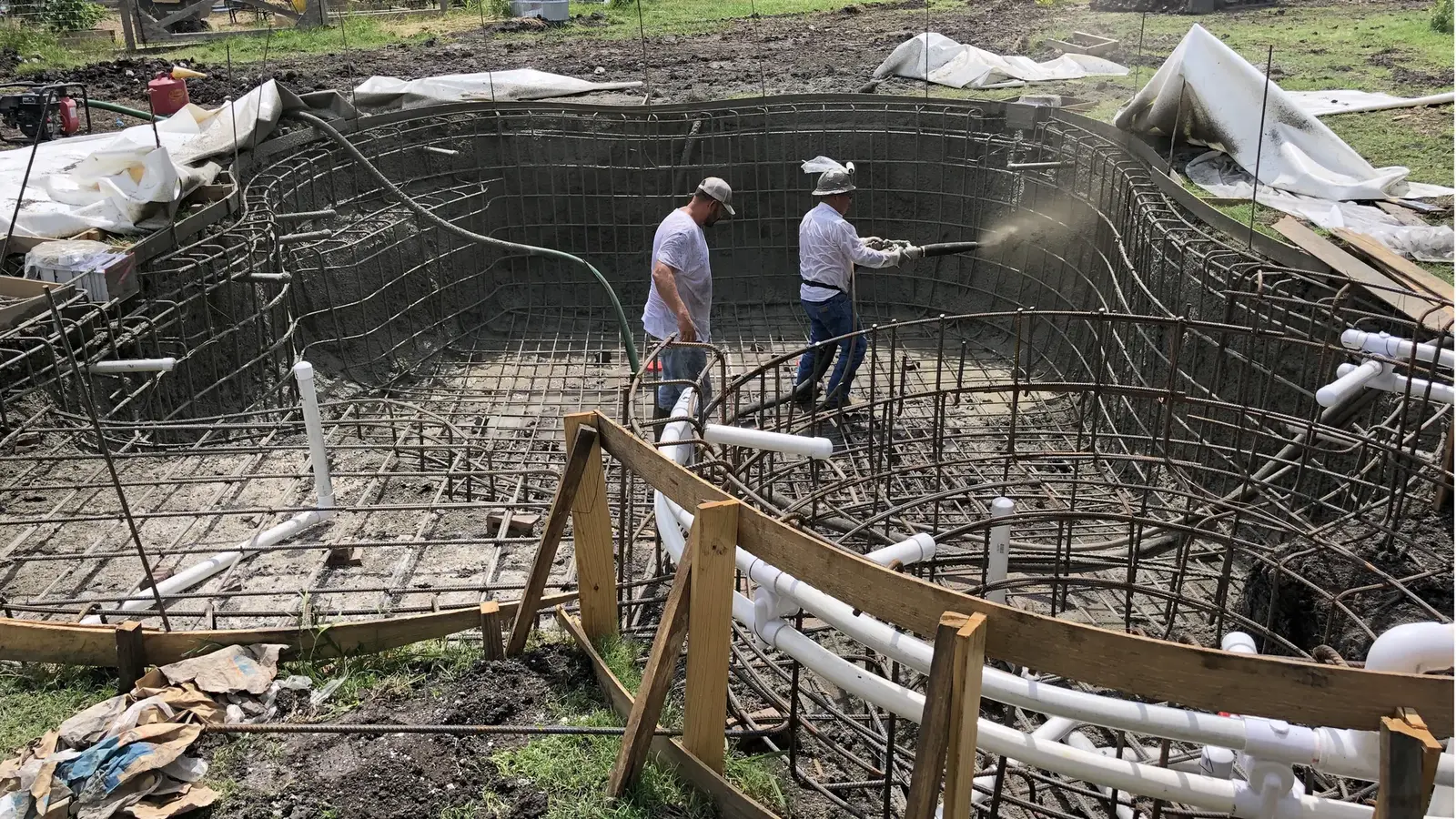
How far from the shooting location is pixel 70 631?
178 inches

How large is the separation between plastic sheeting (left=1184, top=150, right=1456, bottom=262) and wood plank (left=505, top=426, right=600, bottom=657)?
6.75m

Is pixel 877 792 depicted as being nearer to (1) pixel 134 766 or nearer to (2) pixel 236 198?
(1) pixel 134 766

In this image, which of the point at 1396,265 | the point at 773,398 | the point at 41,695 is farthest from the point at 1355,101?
the point at 41,695

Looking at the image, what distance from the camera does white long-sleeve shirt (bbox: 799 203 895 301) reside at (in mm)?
8766

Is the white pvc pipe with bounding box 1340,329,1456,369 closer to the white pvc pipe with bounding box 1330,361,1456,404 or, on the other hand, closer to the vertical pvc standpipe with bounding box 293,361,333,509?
the white pvc pipe with bounding box 1330,361,1456,404

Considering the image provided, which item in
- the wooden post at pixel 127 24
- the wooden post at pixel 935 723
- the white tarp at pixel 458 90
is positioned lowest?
the wooden post at pixel 935 723

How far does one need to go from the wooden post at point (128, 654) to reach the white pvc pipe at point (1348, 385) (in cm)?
490

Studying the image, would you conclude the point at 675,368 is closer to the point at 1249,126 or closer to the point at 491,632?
the point at 491,632

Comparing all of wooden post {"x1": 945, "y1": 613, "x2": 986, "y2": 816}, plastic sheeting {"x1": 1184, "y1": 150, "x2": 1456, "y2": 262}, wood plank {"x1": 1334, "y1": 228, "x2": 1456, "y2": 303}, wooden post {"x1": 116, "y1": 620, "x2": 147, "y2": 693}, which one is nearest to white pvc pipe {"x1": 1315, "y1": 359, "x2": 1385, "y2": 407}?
wood plank {"x1": 1334, "y1": 228, "x2": 1456, "y2": 303}

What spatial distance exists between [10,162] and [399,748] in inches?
328

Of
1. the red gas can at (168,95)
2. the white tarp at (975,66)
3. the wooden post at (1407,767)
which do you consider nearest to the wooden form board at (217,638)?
the wooden post at (1407,767)

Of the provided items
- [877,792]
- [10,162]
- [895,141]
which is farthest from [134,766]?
[895,141]

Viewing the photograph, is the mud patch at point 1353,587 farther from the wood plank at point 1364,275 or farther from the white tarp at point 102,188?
the white tarp at point 102,188

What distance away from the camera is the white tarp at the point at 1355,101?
469 inches
